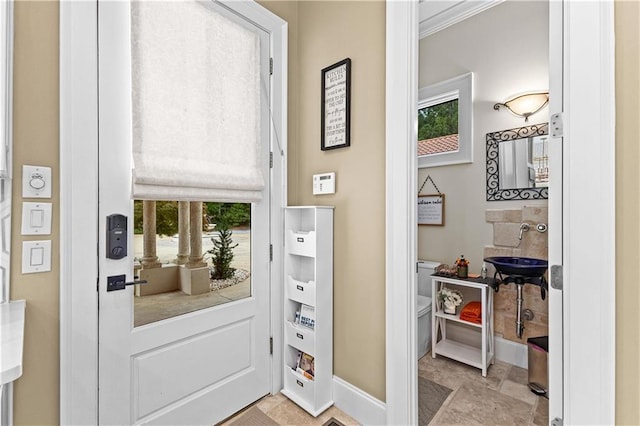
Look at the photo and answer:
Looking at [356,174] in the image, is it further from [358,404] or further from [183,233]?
[358,404]

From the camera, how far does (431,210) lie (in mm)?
2920

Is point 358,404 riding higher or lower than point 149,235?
lower

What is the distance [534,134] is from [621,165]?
1.57 m

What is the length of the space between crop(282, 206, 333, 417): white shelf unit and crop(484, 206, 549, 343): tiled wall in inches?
59.5

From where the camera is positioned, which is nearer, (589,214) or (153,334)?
(589,214)

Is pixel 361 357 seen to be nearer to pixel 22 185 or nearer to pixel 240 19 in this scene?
pixel 22 185

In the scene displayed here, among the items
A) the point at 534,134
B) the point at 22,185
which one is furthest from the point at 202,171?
the point at 534,134

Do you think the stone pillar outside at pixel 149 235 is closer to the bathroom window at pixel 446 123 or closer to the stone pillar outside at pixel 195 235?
the stone pillar outside at pixel 195 235

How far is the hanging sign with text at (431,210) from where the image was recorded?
2.85 metres

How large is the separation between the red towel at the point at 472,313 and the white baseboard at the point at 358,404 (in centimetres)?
113

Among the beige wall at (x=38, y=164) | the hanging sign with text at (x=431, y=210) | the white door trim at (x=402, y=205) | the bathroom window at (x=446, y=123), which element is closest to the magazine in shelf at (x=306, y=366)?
the white door trim at (x=402, y=205)

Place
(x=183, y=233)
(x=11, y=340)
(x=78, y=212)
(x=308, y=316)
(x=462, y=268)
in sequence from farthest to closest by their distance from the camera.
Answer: (x=462, y=268), (x=308, y=316), (x=183, y=233), (x=78, y=212), (x=11, y=340)

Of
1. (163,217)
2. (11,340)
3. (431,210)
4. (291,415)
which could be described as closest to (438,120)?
(431,210)

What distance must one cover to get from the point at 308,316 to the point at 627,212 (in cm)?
151
